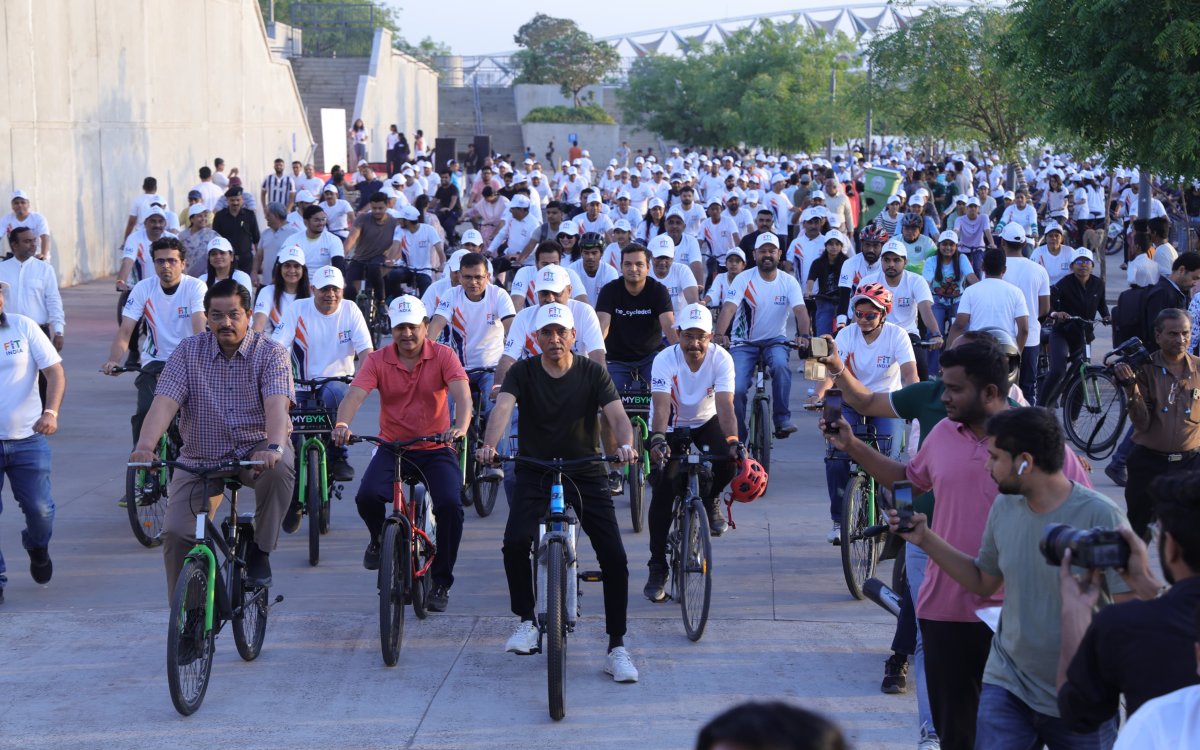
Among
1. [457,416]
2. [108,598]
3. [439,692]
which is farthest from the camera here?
[108,598]

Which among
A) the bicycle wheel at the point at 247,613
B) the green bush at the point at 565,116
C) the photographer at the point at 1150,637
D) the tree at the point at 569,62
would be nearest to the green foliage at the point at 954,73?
the bicycle wheel at the point at 247,613

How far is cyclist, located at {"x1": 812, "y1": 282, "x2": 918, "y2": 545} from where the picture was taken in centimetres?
951

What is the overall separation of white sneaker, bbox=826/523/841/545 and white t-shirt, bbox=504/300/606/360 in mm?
1968

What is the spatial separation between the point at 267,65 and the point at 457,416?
33.2 metres

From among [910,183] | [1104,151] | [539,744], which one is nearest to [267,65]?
[910,183]

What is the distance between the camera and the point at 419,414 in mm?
8406

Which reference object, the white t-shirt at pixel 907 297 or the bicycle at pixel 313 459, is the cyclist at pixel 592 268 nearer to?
the white t-shirt at pixel 907 297

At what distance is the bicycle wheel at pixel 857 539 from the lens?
871cm

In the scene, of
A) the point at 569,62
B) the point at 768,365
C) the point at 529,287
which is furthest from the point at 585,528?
the point at 569,62

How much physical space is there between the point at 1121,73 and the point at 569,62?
75.2 metres

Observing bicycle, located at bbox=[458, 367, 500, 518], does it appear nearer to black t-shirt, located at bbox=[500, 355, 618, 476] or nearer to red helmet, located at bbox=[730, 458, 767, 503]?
red helmet, located at bbox=[730, 458, 767, 503]

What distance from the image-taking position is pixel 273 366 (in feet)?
24.6

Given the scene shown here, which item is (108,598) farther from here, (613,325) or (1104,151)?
(1104,151)

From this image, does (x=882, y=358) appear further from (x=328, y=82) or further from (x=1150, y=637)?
(x=328, y=82)
